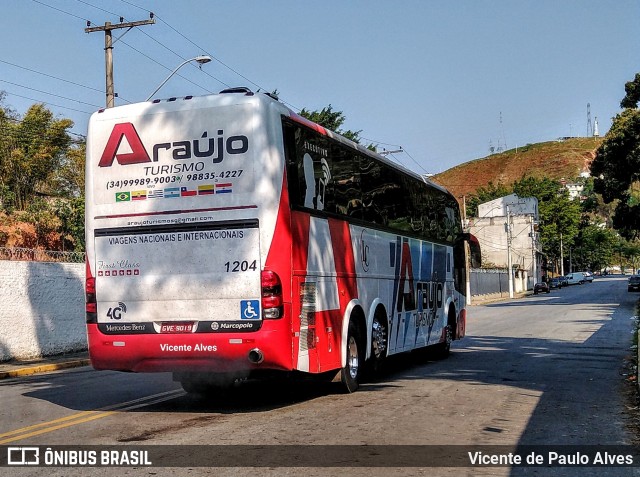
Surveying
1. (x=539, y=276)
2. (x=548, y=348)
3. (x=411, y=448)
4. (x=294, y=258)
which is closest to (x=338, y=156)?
(x=294, y=258)

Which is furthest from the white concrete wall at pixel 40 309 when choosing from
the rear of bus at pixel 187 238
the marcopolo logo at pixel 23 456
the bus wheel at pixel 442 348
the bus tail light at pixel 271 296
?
the marcopolo logo at pixel 23 456

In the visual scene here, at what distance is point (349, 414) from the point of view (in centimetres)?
952

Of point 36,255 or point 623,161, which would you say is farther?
point 623,161

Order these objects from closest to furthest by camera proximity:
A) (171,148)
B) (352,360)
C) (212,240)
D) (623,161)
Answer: (212,240)
(171,148)
(352,360)
(623,161)

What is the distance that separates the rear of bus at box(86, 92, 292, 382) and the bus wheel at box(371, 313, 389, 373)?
3.48 metres

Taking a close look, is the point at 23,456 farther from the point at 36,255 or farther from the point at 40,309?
the point at 36,255

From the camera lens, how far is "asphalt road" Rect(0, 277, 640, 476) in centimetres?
739

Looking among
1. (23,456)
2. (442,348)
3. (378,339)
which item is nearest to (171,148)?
(23,456)

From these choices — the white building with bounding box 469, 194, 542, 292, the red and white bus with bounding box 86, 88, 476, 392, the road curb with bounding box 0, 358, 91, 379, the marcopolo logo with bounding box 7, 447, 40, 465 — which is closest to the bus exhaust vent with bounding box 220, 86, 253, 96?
the red and white bus with bounding box 86, 88, 476, 392

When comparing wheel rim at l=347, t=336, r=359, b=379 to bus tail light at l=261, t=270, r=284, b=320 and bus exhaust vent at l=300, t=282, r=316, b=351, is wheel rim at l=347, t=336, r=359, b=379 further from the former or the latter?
bus tail light at l=261, t=270, r=284, b=320

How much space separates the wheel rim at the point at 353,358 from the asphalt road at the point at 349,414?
1.18 feet

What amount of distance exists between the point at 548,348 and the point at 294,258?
453 inches

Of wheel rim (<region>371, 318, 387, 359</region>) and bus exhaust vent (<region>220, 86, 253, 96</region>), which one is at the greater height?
bus exhaust vent (<region>220, 86, 253, 96</region>)

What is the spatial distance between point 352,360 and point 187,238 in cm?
349
